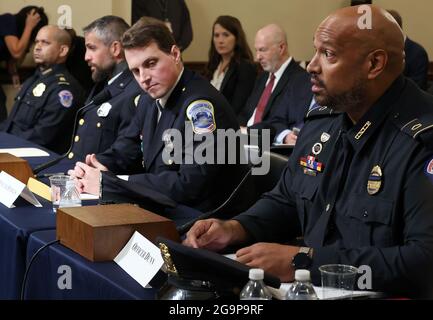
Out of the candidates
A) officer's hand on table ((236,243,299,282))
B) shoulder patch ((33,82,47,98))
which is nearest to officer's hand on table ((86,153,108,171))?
officer's hand on table ((236,243,299,282))

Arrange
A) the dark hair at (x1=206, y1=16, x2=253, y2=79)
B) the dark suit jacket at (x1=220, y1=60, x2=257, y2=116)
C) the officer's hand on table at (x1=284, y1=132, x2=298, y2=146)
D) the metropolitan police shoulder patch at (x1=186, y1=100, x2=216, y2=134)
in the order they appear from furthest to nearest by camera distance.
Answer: the dark hair at (x1=206, y1=16, x2=253, y2=79)
the dark suit jacket at (x1=220, y1=60, x2=257, y2=116)
the officer's hand on table at (x1=284, y1=132, x2=298, y2=146)
the metropolitan police shoulder patch at (x1=186, y1=100, x2=216, y2=134)

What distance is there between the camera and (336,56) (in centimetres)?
193

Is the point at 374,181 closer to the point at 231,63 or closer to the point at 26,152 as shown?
the point at 26,152

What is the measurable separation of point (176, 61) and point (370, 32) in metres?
1.30

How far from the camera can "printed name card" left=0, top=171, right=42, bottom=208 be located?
2.46 metres

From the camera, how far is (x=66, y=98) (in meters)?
4.96

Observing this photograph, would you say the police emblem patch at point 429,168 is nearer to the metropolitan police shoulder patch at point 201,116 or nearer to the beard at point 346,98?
the beard at point 346,98

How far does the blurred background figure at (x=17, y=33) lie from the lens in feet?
21.3

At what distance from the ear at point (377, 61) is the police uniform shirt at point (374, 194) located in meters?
0.06

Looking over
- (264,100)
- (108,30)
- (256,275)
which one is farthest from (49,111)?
(256,275)

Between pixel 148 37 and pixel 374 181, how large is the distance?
4.72ft

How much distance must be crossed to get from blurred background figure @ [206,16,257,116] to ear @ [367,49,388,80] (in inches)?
175

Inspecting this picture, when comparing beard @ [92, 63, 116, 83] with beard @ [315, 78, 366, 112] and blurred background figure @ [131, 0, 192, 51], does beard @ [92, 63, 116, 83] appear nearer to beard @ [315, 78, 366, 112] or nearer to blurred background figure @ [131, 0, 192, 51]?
beard @ [315, 78, 366, 112]
